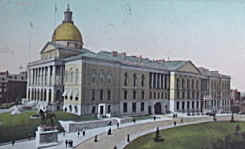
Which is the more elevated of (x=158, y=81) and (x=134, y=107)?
(x=158, y=81)

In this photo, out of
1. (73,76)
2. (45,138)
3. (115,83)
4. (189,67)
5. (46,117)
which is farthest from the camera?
(115,83)

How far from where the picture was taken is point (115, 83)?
39.6ft

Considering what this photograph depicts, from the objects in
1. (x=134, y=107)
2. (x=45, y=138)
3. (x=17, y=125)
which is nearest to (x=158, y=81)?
(x=134, y=107)

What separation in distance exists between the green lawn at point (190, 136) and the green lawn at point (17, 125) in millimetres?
3686

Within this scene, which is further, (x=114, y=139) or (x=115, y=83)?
(x=115, y=83)

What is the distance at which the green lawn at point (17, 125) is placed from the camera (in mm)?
6894

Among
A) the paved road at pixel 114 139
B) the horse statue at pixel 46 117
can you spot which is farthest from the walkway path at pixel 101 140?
the horse statue at pixel 46 117

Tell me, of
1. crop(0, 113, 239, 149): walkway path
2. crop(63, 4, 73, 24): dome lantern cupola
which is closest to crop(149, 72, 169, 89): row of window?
crop(0, 113, 239, 149): walkway path

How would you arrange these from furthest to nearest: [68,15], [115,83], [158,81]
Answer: [158,81], [115,83], [68,15]

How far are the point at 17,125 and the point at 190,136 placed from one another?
20.6 feet

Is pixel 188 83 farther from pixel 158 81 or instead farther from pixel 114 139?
pixel 114 139

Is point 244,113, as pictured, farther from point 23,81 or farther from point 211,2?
point 23,81

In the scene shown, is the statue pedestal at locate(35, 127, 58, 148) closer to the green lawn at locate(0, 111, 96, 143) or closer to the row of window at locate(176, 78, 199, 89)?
the green lawn at locate(0, 111, 96, 143)

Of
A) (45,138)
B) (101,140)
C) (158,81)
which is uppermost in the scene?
(158,81)
